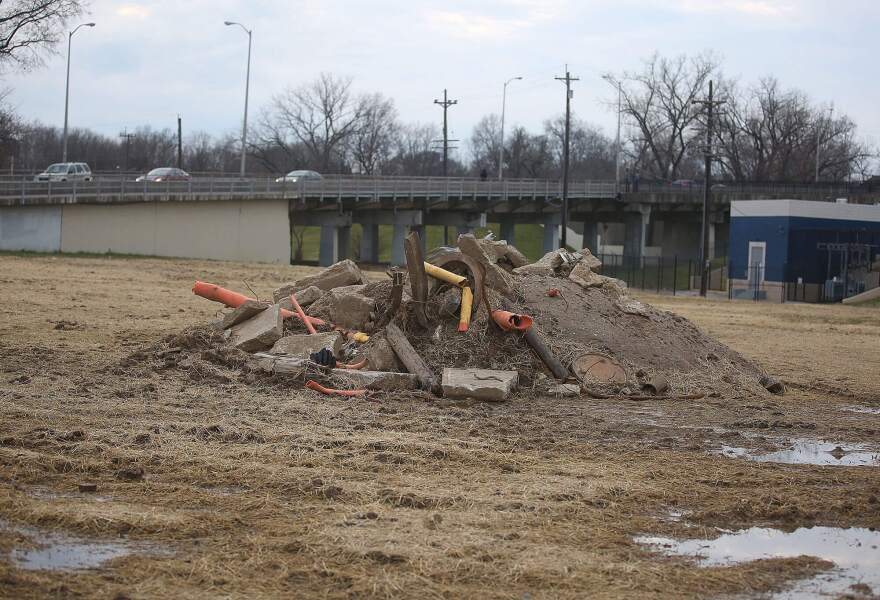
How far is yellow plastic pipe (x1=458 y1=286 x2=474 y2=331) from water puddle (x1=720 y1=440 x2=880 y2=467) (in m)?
4.28

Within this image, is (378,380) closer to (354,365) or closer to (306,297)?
(354,365)

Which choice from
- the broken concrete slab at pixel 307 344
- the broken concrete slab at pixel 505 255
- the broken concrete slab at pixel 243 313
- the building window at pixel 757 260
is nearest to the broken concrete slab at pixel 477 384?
the broken concrete slab at pixel 307 344

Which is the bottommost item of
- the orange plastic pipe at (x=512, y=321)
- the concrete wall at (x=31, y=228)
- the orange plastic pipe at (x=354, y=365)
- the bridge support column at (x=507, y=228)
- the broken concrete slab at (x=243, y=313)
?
the orange plastic pipe at (x=354, y=365)

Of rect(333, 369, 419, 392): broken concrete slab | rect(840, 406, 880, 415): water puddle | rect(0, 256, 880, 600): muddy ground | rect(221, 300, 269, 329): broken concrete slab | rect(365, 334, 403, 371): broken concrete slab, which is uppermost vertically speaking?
rect(221, 300, 269, 329): broken concrete slab

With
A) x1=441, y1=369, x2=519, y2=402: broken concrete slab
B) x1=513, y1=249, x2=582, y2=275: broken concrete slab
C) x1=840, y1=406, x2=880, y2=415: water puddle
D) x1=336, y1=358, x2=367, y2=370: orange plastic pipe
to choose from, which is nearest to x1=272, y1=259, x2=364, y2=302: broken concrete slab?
x1=513, y1=249, x2=582, y2=275: broken concrete slab

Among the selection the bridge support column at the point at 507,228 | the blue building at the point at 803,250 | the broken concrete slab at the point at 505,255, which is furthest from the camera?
the bridge support column at the point at 507,228

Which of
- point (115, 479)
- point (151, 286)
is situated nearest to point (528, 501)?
point (115, 479)

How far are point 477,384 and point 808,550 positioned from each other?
238 inches

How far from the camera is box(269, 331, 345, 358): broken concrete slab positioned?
46.4ft

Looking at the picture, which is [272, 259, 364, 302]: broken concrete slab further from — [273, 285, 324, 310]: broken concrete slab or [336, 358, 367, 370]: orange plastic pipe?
[336, 358, 367, 370]: orange plastic pipe

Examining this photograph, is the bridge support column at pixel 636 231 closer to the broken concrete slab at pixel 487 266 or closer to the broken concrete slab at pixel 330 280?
the broken concrete slab at pixel 330 280

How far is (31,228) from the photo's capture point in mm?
42562

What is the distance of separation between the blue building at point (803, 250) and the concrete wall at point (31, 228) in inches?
1098

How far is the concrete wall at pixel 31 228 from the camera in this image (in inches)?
1657
